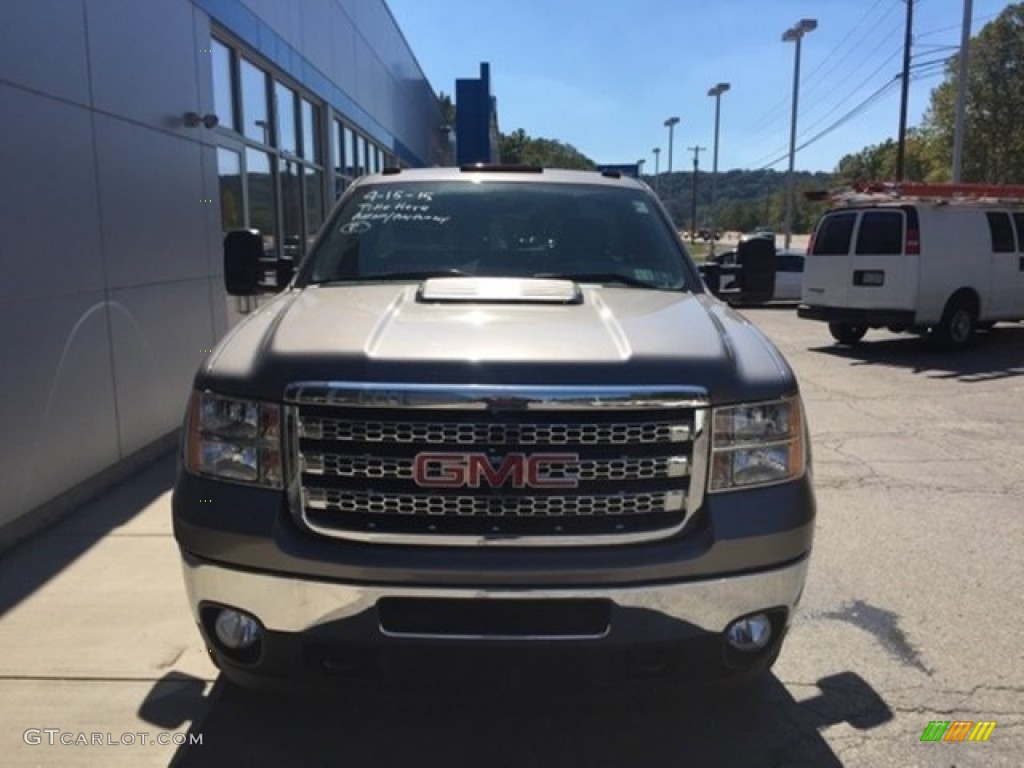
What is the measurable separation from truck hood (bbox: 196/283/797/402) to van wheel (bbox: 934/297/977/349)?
11.7 m

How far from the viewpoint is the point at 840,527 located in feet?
17.4

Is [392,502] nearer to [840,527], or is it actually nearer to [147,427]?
[840,527]

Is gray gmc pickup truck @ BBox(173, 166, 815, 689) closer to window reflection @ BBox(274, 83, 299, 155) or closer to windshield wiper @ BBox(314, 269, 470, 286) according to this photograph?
windshield wiper @ BBox(314, 269, 470, 286)

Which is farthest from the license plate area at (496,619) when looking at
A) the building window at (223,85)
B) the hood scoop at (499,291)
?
the building window at (223,85)

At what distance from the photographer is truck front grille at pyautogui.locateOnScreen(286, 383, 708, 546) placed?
2.43m

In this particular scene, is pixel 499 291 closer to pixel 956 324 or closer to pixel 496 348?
pixel 496 348

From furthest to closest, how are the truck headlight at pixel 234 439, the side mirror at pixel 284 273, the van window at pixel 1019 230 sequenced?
the van window at pixel 1019 230, the side mirror at pixel 284 273, the truck headlight at pixel 234 439

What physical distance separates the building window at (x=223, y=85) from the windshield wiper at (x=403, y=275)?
17.9 ft

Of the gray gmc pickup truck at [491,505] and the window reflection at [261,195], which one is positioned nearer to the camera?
the gray gmc pickup truck at [491,505]

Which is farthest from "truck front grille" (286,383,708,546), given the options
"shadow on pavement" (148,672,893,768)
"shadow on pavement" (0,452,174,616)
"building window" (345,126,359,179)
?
"building window" (345,126,359,179)

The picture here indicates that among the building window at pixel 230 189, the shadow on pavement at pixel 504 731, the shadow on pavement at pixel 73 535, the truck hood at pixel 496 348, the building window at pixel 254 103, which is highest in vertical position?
the building window at pixel 254 103

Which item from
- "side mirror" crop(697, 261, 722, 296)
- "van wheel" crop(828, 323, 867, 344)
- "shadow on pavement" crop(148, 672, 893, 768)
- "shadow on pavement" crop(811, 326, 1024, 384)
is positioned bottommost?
"shadow on pavement" crop(811, 326, 1024, 384)

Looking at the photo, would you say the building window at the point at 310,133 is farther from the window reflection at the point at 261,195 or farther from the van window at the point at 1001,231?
the van window at the point at 1001,231

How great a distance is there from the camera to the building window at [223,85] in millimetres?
8656
